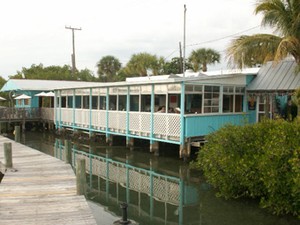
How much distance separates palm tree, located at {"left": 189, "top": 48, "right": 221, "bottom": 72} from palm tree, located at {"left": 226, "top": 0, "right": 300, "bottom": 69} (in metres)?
22.0

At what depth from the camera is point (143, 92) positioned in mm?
17969

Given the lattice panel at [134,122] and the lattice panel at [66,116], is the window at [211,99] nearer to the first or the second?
the lattice panel at [134,122]

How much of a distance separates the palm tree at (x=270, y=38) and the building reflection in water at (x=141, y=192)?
6186 millimetres

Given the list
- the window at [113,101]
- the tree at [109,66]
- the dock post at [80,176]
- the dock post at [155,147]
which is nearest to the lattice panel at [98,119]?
the window at [113,101]

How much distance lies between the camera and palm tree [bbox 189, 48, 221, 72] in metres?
37.8

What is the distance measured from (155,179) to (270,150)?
5891 millimetres

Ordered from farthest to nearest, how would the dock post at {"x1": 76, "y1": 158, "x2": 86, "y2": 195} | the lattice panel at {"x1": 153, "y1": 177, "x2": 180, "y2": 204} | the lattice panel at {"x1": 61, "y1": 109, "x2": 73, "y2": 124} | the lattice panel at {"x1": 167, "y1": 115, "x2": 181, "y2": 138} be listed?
the lattice panel at {"x1": 61, "y1": 109, "x2": 73, "y2": 124}
the lattice panel at {"x1": 167, "y1": 115, "x2": 181, "y2": 138}
the lattice panel at {"x1": 153, "y1": 177, "x2": 180, "y2": 204}
the dock post at {"x1": 76, "y1": 158, "x2": 86, "y2": 195}

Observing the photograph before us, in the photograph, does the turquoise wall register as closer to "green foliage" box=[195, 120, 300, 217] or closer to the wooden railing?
"green foliage" box=[195, 120, 300, 217]

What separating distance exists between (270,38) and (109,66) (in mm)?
39780

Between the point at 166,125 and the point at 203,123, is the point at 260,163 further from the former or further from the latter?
the point at 166,125

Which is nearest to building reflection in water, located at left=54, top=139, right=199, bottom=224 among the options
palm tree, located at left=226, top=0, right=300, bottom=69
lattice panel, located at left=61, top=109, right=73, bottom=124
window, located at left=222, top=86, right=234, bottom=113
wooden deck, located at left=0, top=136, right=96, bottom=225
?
wooden deck, located at left=0, top=136, right=96, bottom=225

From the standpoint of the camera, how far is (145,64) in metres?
41.8

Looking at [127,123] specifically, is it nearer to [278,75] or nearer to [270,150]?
[278,75]

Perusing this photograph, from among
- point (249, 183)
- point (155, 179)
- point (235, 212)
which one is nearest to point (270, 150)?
point (249, 183)
